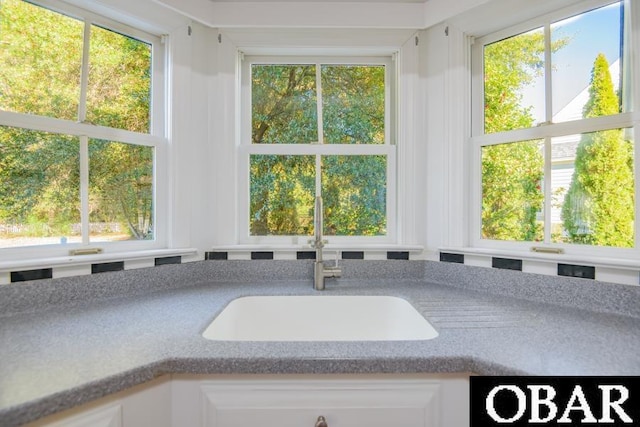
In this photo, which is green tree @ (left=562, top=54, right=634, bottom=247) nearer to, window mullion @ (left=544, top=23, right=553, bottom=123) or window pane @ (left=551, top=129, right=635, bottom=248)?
window pane @ (left=551, top=129, right=635, bottom=248)

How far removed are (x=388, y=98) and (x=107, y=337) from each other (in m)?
1.56

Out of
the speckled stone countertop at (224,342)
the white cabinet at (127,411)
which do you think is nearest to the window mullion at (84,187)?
the speckled stone countertop at (224,342)

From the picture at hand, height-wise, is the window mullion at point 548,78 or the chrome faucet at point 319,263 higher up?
the window mullion at point 548,78

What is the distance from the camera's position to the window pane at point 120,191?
1.28 metres

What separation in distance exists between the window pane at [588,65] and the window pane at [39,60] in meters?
2.01

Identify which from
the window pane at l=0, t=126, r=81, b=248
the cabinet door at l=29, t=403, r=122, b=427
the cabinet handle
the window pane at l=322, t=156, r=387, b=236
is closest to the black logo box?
the cabinet handle

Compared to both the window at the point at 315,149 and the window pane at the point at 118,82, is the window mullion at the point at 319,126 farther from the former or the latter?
the window pane at the point at 118,82

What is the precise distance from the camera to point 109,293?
1225 mm

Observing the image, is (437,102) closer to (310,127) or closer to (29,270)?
(310,127)

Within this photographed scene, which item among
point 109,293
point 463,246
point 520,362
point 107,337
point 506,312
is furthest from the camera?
point 463,246

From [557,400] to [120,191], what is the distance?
1648mm

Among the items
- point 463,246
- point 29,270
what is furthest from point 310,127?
point 29,270

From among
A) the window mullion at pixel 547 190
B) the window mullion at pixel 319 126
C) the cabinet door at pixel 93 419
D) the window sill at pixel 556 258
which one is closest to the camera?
the cabinet door at pixel 93 419

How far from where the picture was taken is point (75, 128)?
4.00 feet
